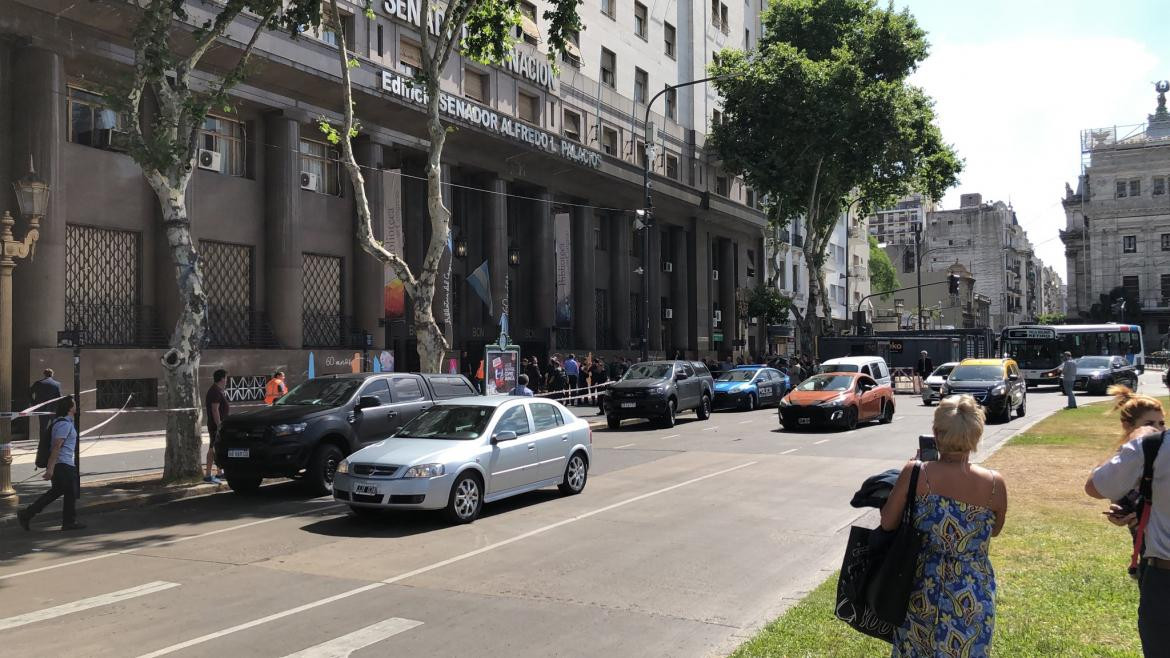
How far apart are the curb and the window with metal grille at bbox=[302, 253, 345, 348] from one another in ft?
39.8

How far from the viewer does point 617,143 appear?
131 ft

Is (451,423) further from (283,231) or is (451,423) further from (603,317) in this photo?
(603,317)

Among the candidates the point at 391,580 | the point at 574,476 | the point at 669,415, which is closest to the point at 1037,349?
the point at 669,415

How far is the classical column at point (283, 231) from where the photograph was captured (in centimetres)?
2402

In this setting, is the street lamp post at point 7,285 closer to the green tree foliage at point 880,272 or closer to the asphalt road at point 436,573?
the asphalt road at point 436,573

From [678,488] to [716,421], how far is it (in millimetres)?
12483

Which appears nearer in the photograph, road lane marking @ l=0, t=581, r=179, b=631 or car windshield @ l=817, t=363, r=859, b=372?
road lane marking @ l=0, t=581, r=179, b=631

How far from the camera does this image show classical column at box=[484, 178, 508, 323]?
3206 centimetres

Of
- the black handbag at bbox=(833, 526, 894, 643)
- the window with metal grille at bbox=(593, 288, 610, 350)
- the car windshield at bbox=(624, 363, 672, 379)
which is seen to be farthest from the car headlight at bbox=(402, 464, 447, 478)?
the window with metal grille at bbox=(593, 288, 610, 350)

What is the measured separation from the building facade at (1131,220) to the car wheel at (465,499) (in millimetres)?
95517

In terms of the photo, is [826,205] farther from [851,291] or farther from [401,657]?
[401,657]

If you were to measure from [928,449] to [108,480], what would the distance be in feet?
42.3

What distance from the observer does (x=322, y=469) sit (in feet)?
42.0

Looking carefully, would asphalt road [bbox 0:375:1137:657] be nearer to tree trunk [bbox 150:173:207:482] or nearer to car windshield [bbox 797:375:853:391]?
tree trunk [bbox 150:173:207:482]
